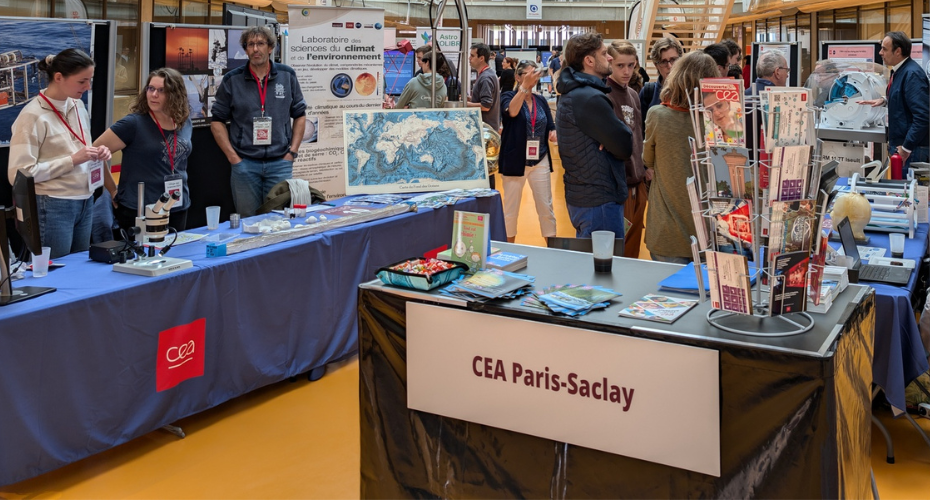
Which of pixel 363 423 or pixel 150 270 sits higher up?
pixel 150 270

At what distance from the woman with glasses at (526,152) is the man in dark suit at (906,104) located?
2.62m

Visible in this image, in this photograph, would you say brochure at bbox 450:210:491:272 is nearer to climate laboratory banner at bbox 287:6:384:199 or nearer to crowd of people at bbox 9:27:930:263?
crowd of people at bbox 9:27:930:263

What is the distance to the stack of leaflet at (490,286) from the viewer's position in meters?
2.36

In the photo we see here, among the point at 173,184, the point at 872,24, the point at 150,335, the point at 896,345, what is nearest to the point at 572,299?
the point at 896,345

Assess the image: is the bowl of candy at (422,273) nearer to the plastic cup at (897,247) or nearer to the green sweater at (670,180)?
the green sweater at (670,180)

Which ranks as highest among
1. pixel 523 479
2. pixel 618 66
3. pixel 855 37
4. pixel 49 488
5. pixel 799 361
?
pixel 855 37

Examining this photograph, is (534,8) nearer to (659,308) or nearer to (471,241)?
(471,241)

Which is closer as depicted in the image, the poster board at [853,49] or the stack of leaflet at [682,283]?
the stack of leaflet at [682,283]

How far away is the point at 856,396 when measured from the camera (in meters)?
2.19

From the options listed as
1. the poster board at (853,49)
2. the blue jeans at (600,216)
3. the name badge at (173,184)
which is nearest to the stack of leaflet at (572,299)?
the blue jeans at (600,216)

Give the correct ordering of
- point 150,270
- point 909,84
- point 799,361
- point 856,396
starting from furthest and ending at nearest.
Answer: point 909,84, point 150,270, point 856,396, point 799,361

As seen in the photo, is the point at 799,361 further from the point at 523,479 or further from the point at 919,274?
the point at 919,274

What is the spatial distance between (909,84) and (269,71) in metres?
4.84

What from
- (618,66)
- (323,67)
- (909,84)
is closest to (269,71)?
(323,67)
